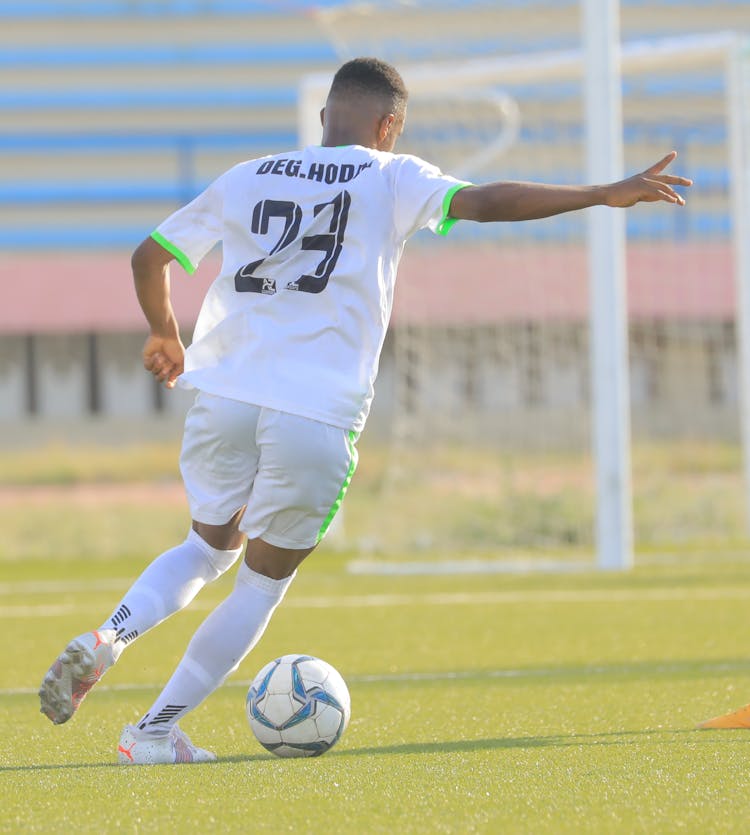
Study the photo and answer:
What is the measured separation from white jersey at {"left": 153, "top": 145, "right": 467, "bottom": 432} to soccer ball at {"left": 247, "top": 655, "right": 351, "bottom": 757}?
682 mm

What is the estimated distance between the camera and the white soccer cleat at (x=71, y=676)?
11.1 ft

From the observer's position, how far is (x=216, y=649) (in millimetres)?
3656

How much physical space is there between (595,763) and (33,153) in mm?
28686

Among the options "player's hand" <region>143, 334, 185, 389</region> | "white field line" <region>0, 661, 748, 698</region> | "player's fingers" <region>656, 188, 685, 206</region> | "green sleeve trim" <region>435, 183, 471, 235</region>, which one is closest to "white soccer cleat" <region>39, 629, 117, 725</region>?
"player's hand" <region>143, 334, 185, 389</region>

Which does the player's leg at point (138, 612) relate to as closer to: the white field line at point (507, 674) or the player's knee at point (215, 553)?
the player's knee at point (215, 553)

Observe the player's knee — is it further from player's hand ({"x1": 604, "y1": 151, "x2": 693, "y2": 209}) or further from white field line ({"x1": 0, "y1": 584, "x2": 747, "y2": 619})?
white field line ({"x1": 0, "y1": 584, "x2": 747, "y2": 619})

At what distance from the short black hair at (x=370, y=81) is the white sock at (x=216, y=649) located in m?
1.19

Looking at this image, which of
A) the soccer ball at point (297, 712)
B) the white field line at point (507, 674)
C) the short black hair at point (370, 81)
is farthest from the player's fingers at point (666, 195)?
the white field line at point (507, 674)

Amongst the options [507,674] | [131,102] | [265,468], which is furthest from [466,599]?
[131,102]

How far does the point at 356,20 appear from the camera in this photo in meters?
11.5

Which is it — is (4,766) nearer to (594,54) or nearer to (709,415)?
(594,54)

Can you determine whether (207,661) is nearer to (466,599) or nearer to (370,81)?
(370,81)

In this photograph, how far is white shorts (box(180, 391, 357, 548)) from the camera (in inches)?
140

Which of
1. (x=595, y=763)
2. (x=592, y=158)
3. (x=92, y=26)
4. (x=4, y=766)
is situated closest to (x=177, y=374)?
(x=4, y=766)
